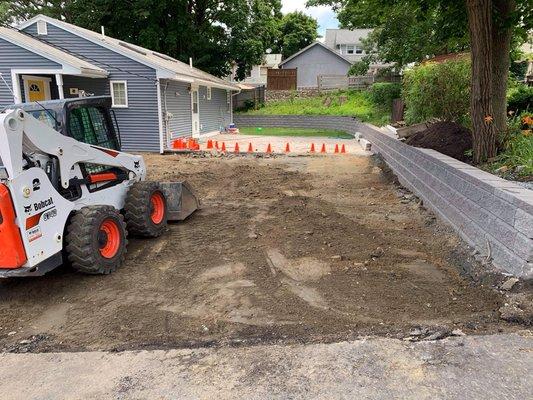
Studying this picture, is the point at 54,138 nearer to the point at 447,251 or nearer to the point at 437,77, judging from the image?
the point at 447,251

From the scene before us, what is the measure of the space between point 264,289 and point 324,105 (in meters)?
30.8

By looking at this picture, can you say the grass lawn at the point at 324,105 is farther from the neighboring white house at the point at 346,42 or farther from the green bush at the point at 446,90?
the neighboring white house at the point at 346,42

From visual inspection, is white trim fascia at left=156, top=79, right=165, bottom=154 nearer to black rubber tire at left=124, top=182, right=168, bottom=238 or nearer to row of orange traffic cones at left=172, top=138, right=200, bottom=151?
row of orange traffic cones at left=172, top=138, right=200, bottom=151

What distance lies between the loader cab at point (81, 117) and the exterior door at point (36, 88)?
13.0 meters

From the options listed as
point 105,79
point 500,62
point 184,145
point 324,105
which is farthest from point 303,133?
point 500,62

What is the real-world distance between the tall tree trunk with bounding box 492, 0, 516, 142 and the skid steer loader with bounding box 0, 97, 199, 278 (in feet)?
21.3

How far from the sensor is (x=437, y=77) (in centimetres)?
1084

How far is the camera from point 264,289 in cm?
469

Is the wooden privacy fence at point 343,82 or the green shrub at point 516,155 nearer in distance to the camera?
the green shrub at point 516,155

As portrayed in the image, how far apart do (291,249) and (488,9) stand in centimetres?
521

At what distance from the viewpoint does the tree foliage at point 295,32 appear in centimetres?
6062

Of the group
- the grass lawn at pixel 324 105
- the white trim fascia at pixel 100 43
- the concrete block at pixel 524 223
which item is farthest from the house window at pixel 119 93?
the grass lawn at pixel 324 105

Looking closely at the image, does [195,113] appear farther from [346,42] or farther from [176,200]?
[346,42]

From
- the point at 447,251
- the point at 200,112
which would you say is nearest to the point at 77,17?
the point at 200,112
